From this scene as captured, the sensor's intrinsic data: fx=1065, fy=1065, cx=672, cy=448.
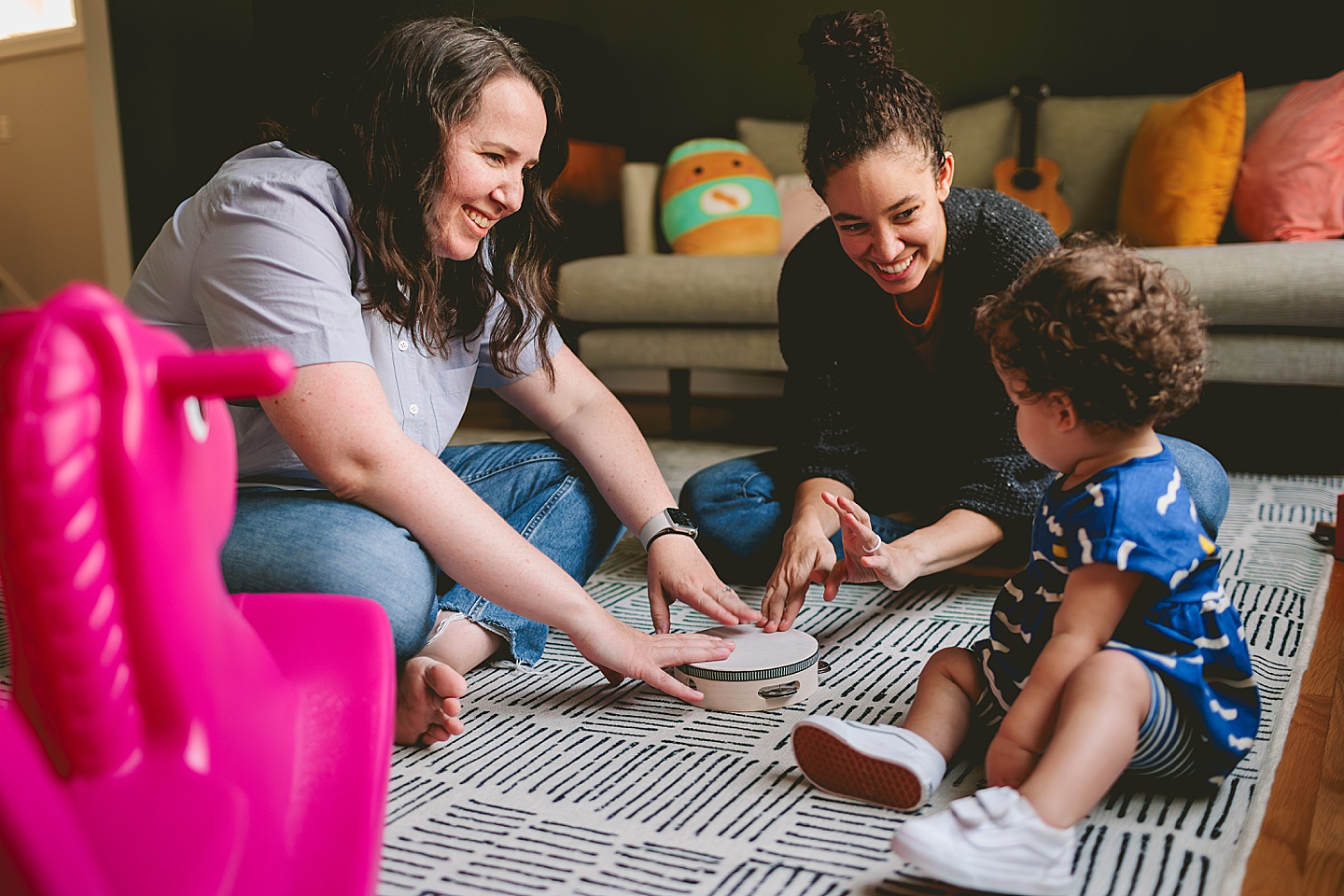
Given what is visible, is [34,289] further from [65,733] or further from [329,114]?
[65,733]

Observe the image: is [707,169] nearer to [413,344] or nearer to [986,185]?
[986,185]

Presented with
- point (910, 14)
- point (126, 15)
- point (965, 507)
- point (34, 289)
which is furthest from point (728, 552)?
point (34, 289)

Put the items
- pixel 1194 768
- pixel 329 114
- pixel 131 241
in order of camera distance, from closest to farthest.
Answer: pixel 1194 768
pixel 329 114
pixel 131 241

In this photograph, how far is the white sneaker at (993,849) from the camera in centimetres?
72

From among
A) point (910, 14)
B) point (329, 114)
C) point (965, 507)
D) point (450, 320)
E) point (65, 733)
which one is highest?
point (910, 14)

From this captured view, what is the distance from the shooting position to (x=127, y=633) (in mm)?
559

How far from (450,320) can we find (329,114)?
25 centimetres

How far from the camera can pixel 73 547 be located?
0.53 meters

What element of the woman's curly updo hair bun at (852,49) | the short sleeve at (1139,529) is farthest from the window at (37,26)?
the short sleeve at (1139,529)

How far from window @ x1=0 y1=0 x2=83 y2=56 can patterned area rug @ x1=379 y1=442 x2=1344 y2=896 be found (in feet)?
12.5

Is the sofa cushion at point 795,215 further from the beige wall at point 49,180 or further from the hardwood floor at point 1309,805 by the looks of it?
the beige wall at point 49,180

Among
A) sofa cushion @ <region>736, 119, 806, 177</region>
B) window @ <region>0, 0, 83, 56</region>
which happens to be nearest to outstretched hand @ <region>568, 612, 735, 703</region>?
sofa cushion @ <region>736, 119, 806, 177</region>

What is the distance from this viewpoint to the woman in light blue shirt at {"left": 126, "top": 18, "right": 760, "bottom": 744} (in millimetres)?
963

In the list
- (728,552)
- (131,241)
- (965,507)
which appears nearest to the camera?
(965,507)
